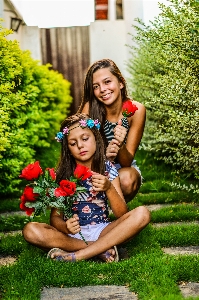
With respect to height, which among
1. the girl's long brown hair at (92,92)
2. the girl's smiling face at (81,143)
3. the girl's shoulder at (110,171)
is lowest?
the girl's shoulder at (110,171)

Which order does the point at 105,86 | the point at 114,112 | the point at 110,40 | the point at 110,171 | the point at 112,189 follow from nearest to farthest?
the point at 112,189 < the point at 110,171 < the point at 105,86 < the point at 114,112 < the point at 110,40

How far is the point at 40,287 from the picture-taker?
2764 millimetres

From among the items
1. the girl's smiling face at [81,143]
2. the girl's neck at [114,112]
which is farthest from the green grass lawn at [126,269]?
the girl's neck at [114,112]

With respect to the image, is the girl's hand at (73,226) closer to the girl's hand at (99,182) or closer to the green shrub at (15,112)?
the girl's hand at (99,182)

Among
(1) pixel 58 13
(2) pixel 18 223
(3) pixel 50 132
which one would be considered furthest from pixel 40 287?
(1) pixel 58 13

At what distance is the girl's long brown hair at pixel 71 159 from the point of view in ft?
11.5

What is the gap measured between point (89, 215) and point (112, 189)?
30cm

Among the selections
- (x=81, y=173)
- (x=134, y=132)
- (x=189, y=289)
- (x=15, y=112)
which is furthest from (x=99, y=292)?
(x=15, y=112)

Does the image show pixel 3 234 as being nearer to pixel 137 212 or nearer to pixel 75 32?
pixel 137 212

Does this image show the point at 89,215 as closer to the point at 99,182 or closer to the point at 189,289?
the point at 99,182

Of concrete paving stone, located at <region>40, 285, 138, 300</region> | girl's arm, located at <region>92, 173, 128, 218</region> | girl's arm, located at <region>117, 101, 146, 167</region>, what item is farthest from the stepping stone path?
girl's arm, located at <region>117, 101, 146, 167</region>

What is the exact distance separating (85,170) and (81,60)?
10039 mm

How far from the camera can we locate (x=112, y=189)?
3.31m

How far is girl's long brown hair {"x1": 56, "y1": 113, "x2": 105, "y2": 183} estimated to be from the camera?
350 cm
